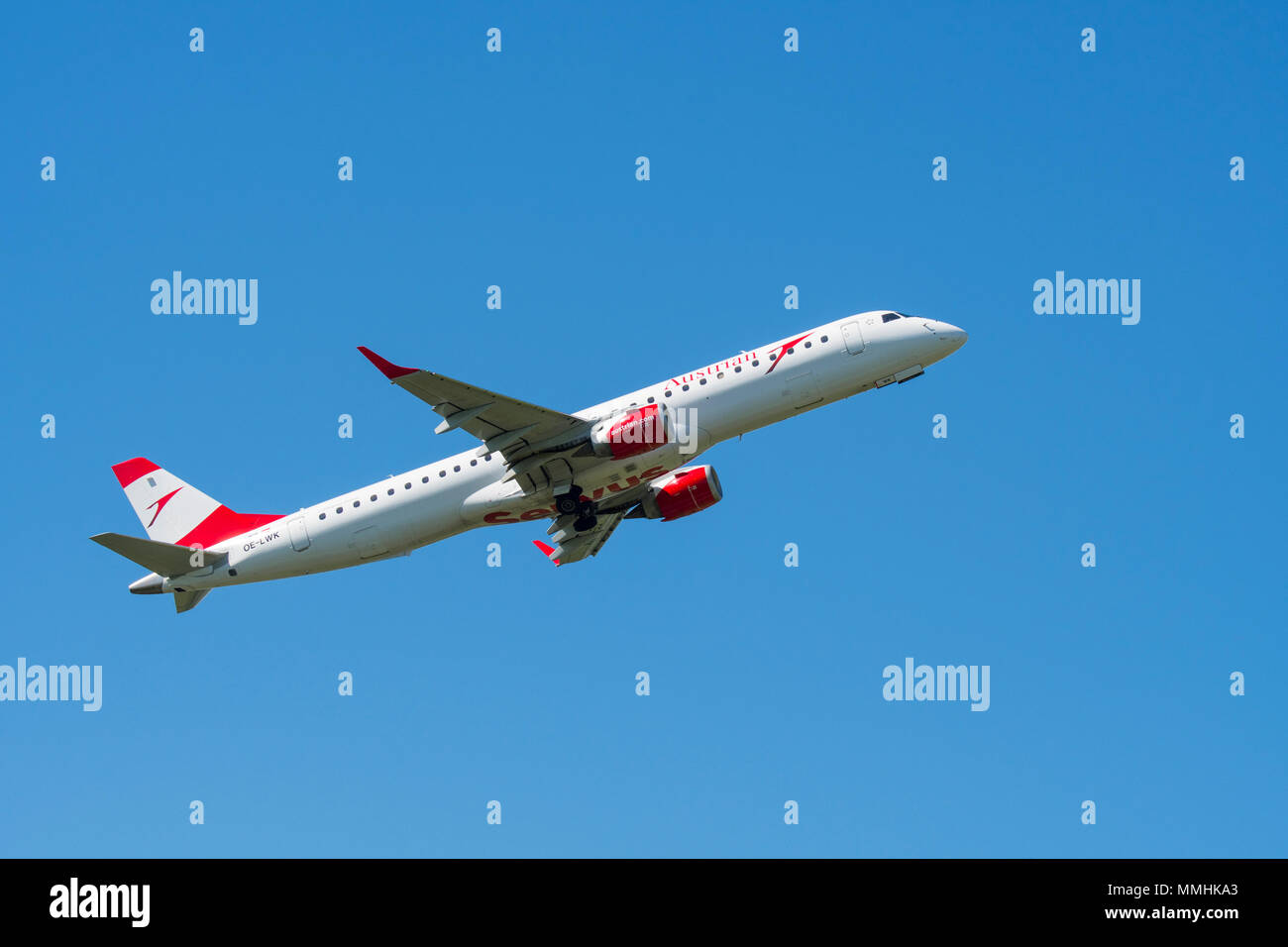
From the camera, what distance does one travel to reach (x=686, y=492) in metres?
52.3

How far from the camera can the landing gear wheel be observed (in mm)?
49344

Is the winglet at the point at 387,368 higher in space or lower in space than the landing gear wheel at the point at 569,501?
higher

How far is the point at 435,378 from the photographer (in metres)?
44.3

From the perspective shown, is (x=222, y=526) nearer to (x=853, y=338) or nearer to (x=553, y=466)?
Answer: (x=553, y=466)

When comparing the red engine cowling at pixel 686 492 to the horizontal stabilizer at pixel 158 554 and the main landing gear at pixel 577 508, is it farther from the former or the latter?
the horizontal stabilizer at pixel 158 554

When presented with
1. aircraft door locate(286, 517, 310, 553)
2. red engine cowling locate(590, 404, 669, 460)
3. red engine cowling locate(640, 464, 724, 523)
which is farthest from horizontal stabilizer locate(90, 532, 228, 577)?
red engine cowling locate(640, 464, 724, 523)

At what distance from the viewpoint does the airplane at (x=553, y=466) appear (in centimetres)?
4706

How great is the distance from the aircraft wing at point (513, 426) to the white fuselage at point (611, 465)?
77 centimetres

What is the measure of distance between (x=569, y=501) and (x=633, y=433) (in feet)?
15.4

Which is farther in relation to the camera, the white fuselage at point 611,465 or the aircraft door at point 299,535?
the aircraft door at point 299,535

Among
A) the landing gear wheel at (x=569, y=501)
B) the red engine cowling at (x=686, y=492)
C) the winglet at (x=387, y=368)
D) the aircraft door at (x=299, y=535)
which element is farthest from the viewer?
the red engine cowling at (x=686, y=492)

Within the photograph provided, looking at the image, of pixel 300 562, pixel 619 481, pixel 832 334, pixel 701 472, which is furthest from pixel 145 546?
pixel 832 334

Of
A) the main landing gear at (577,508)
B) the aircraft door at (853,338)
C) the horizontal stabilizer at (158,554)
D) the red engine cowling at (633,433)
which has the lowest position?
the horizontal stabilizer at (158,554)

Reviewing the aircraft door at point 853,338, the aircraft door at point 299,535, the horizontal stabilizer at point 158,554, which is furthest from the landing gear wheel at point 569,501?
the horizontal stabilizer at point 158,554
